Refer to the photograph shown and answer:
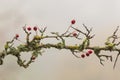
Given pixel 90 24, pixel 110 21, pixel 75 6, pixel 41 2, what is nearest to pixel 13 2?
pixel 41 2

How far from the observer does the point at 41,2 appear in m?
1.81

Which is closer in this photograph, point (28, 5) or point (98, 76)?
point (98, 76)

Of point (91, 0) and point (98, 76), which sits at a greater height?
point (91, 0)

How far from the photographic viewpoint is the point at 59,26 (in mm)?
1773

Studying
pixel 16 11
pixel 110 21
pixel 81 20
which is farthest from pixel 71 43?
pixel 16 11

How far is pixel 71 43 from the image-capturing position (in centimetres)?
173

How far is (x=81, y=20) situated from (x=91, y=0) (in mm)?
140

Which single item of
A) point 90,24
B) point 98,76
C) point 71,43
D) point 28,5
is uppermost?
point 28,5

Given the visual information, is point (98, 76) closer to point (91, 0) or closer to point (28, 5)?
point (91, 0)

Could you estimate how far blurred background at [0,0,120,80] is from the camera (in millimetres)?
1702

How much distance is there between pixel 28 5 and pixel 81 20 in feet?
1.12

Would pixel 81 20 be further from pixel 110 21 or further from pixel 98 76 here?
pixel 98 76

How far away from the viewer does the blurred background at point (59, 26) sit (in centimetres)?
170

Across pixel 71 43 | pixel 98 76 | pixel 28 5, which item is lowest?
pixel 98 76
